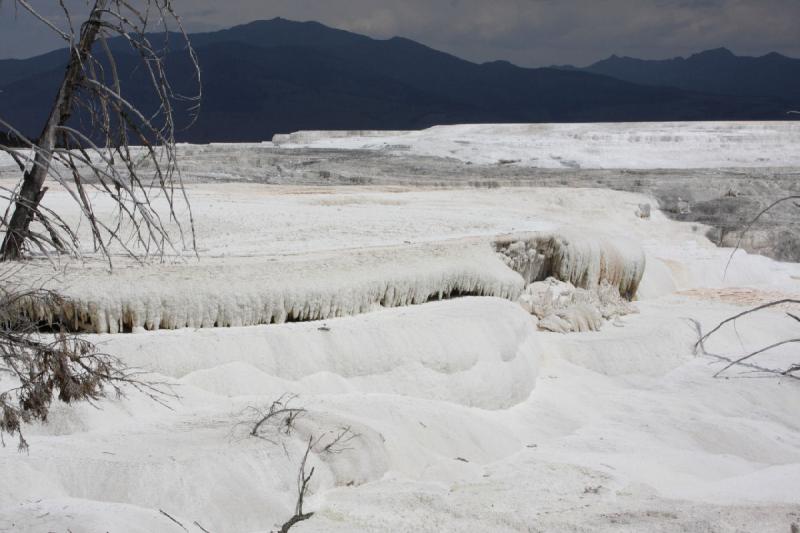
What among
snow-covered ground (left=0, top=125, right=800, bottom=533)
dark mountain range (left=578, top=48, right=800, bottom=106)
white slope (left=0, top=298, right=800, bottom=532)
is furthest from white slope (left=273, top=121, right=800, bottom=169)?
dark mountain range (left=578, top=48, right=800, bottom=106)

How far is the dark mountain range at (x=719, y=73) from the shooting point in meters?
73.6

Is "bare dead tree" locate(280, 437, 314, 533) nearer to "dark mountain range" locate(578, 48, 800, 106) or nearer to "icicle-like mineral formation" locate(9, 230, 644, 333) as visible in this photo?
"icicle-like mineral formation" locate(9, 230, 644, 333)

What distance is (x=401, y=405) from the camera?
516 centimetres

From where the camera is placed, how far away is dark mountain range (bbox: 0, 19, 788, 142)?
2105 inches

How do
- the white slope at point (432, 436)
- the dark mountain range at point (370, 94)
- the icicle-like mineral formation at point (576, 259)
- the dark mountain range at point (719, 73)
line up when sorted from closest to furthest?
the white slope at point (432, 436) → the icicle-like mineral formation at point (576, 259) → the dark mountain range at point (370, 94) → the dark mountain range at point (719, 73)

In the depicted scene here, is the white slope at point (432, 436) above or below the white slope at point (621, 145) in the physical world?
below

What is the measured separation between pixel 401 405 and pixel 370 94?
55.7 metres

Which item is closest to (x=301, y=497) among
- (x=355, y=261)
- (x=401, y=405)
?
(x=401, y=405)

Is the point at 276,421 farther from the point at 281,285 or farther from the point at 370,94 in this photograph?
the point at 370,94

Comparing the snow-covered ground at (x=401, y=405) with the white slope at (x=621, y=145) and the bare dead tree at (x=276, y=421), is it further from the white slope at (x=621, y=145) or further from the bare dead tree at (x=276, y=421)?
the white slope at (x=621, y=145)

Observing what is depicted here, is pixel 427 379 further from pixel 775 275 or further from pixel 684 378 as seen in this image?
pixel 775 275

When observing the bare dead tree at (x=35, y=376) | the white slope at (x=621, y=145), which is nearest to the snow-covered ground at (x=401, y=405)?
the bare dead tree at (x=35, y=376)

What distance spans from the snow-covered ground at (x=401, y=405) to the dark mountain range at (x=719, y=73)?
5900cm

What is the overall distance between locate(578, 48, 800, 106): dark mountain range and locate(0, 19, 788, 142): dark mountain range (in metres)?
11.8
